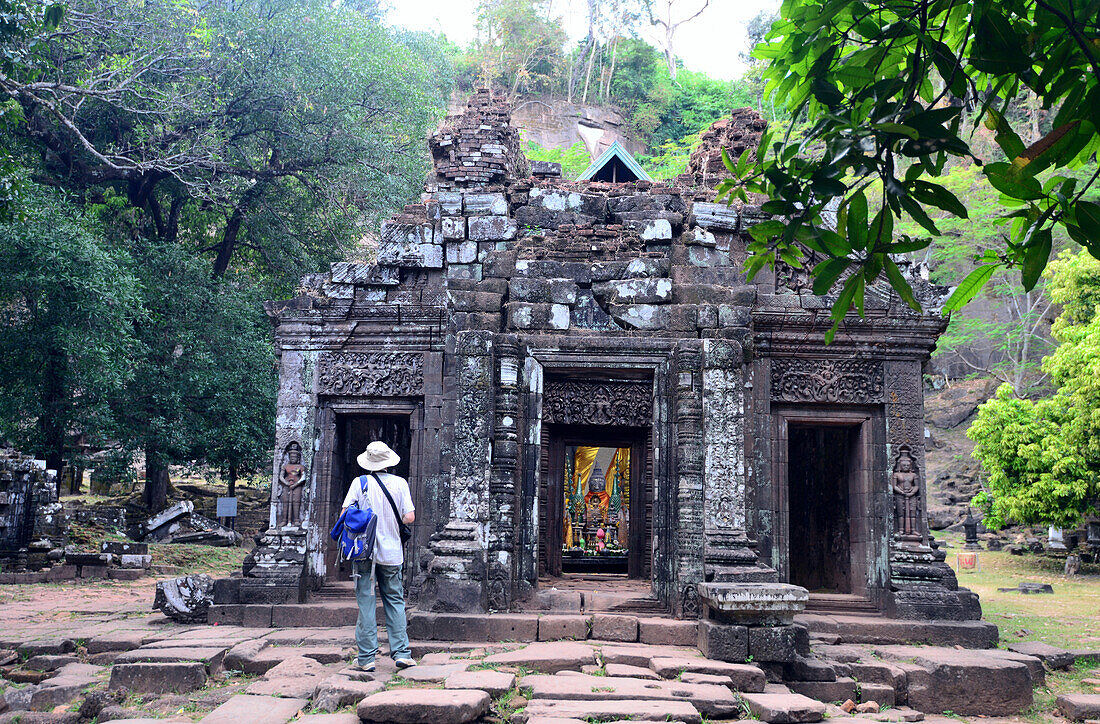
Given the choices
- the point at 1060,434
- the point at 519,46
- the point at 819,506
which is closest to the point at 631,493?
the point at 819,506

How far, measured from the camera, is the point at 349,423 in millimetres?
10633

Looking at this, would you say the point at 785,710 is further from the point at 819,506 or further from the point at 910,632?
the point at 819,506

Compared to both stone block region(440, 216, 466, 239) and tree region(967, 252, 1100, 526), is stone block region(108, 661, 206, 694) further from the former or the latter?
tree region(967, 252, 1100, 526)

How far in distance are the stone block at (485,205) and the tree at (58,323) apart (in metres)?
8.83

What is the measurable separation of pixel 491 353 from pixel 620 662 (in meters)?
3.19

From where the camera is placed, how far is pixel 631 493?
11.1 metres

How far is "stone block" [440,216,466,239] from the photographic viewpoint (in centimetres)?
940

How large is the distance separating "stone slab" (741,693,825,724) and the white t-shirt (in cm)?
286

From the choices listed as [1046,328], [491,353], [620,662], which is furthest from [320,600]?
[1046,328]

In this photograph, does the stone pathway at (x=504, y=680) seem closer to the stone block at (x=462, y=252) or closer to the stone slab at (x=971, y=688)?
→ the stone slab at (x=971, y=688)

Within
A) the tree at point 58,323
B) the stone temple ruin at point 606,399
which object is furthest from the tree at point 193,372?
the stone temple ruin at point 606,399

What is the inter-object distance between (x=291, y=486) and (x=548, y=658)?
15.0ft

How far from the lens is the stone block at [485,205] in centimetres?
935

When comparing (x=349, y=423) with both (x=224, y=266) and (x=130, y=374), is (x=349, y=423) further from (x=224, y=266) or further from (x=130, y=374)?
(x=224, y=266)
